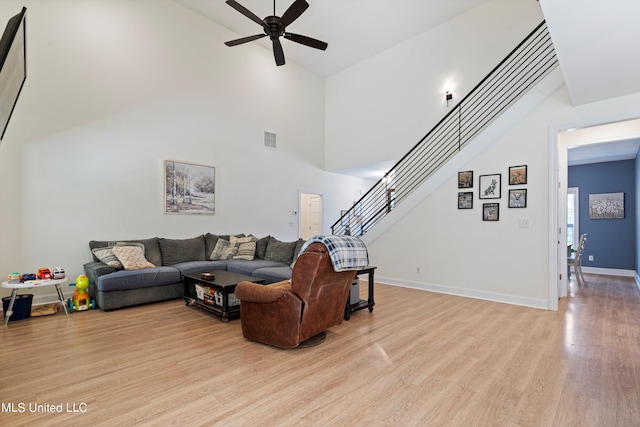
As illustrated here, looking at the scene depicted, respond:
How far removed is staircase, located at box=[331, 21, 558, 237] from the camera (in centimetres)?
516

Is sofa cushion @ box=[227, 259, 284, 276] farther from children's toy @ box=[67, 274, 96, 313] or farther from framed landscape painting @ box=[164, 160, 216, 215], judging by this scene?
children's toy @ box=[67, 274, 96, 313]

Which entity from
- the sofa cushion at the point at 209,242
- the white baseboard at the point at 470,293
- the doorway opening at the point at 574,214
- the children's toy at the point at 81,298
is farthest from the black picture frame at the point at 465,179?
the children's toy at the point at 81,298

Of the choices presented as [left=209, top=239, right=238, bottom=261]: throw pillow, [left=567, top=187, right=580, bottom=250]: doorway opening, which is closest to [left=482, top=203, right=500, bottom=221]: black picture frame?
[left=209, top=239, right=238, bottom=261]: throw pillow

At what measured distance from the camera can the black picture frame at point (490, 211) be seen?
4840 mm

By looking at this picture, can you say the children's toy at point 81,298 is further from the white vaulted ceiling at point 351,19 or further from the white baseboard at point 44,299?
the white vaulted ceiling at point 351,19

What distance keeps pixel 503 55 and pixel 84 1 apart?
7.36 metres

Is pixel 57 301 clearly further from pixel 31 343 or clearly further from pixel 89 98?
pixel 89 98

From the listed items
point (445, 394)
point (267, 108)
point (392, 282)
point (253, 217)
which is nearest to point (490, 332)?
point (445, 394)

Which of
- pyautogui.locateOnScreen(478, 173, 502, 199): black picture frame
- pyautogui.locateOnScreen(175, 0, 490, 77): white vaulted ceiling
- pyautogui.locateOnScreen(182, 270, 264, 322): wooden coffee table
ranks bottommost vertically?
pyautogui.locateOnScreen(182, 270, 264, 322): wooden coffee table

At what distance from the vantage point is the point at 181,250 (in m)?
5.58

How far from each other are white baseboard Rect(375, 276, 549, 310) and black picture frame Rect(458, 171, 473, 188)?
1739mm

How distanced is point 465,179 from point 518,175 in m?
0.77

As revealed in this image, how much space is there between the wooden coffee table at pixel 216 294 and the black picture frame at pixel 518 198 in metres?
3.91

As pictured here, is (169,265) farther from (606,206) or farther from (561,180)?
(606,206)
